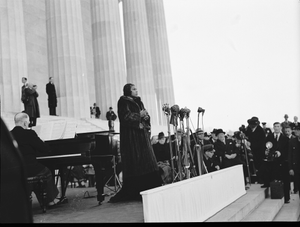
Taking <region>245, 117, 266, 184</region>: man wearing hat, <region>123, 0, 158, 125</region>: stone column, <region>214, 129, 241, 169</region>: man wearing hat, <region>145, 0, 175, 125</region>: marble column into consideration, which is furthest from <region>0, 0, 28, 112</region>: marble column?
<region>145, 0, 175, 125</region>: marble column

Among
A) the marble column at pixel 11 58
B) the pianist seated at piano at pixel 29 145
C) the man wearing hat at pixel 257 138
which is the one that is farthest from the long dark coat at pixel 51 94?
the pianist seated at piano at pixel 29 145

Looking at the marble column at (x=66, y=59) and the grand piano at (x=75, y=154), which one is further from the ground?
the marble column at (x=66, y=59)

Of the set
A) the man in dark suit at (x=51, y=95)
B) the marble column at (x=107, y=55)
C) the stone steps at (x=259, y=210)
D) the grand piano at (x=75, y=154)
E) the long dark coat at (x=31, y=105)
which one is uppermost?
the marble column at (x=107, y=55)

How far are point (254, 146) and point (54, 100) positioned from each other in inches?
445

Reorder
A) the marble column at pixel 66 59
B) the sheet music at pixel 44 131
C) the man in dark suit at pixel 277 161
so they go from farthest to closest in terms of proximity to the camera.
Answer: the marble column at pixel 66 59, the man in dark suit at pixel 277 161, the sheet music at pixel 44 131

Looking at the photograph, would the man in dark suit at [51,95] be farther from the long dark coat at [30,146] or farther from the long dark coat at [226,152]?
the long dark coat at [30,146]

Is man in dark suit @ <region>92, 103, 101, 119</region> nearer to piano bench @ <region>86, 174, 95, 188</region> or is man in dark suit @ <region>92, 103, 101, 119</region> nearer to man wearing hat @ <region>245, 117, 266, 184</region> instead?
piano bench @ <region>86, 174, 95, 188</region>

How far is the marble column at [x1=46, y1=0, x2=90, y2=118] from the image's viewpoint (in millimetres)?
18297

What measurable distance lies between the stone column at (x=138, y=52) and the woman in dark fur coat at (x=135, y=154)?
720 inches

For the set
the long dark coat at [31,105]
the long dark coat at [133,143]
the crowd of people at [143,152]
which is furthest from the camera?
the long dark coat at [31,105]

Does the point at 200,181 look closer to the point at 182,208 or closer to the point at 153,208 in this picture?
the point at 182,208

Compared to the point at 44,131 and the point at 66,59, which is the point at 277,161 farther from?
the point at 66,59

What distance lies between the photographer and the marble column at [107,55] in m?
21.9

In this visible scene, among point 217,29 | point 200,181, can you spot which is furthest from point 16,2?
point 217,29
